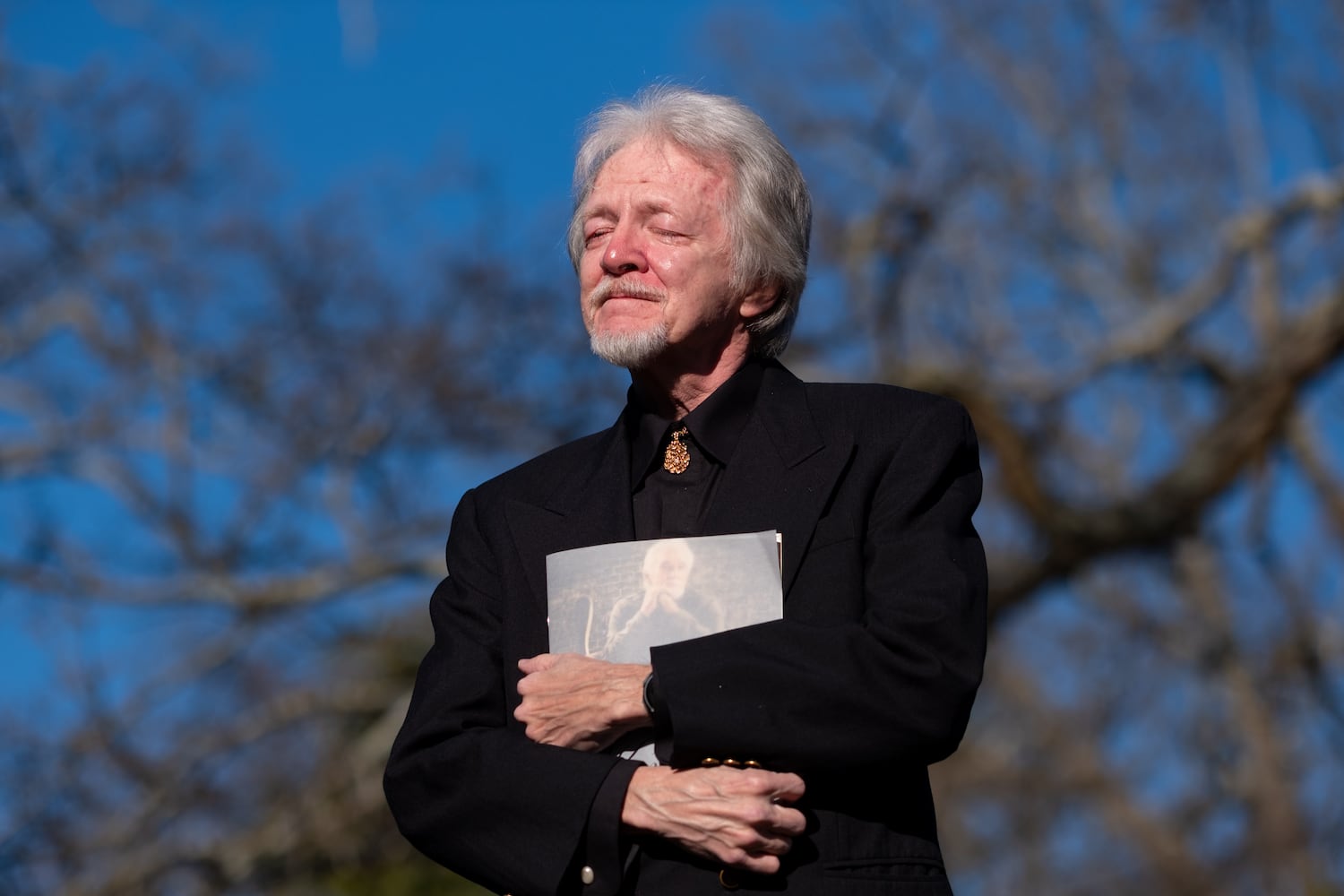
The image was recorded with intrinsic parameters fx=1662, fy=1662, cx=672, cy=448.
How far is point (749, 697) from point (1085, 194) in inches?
653

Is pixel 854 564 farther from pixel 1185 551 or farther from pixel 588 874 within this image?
pixel 1185 551

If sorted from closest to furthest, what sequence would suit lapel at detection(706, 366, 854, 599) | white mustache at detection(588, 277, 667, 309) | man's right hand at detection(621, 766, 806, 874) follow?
man's right hand at detection(621, 766, 806, 874) < suit lapel at detection(706, 366, 854, 599) < white mustache at detection(588, 277, 667, 309)

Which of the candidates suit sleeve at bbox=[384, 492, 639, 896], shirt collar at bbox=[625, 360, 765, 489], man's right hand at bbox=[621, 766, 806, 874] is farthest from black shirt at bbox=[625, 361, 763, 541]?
man's right hand at bbox=[621, 766, 806, 874]

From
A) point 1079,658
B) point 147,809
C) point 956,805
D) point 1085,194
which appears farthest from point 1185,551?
point 147,809

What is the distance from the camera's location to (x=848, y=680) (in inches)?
77.0

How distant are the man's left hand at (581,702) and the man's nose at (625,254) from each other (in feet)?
1.84

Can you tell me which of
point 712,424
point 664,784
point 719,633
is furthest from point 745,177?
point 664,784

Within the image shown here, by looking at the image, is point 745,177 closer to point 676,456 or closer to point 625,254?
point 625,254

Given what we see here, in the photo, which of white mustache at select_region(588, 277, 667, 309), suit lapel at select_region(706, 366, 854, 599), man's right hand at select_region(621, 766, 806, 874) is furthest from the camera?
white mustache at select_region(588, 277, 667, 309)

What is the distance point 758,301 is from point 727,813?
794 millimetres

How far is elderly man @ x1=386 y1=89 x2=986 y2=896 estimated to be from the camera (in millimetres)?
1966

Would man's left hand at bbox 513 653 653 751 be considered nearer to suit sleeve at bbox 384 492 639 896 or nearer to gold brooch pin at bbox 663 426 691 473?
suit sleeve at bbox 384 492 639 896

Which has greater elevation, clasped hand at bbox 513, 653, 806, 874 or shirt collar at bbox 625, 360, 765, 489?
shirt collar at bbox 625, 360, 765, 489

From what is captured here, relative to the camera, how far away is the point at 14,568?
966cm
